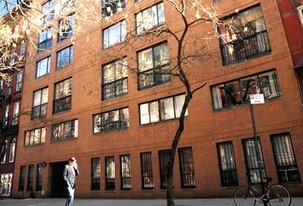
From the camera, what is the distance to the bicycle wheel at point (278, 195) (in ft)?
27.3

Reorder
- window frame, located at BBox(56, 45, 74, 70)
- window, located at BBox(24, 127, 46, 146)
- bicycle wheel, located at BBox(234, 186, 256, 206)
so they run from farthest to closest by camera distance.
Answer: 1. window, located at BBox(24, 127, 46, 146)
2. window frame, located at BBox(56, 45, 74, 70)
3. bicycle wheel, located at BBox(234, 186, 256, 206)

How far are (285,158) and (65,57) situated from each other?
18842 millimetres

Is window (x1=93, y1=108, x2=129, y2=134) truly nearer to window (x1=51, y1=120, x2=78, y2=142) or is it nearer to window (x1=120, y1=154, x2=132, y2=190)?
window (x1=120, y1=154, x2=132, y2=190)

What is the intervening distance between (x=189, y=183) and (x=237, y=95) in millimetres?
5344

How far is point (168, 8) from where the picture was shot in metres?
18.1

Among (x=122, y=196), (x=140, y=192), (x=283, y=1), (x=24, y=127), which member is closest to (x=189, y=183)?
(x=140, y=192)

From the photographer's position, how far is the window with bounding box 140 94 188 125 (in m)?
16.3

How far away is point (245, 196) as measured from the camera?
Result: 9.63m

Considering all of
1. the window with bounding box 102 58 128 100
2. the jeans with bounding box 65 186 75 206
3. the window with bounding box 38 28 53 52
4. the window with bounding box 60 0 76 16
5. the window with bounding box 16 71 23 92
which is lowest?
the jeans with bounding box 65 186 75 206

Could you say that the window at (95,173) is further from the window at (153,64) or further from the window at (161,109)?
the window at (153,64)

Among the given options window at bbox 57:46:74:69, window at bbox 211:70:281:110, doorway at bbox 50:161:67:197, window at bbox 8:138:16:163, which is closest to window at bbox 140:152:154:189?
window at bbox 211:70:281:110

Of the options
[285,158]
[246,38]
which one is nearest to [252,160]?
[285,158]

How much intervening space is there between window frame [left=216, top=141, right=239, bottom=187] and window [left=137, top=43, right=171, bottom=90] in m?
5.27

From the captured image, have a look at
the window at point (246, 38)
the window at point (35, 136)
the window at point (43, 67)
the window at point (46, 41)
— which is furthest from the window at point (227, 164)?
the window at point (46, 41)
